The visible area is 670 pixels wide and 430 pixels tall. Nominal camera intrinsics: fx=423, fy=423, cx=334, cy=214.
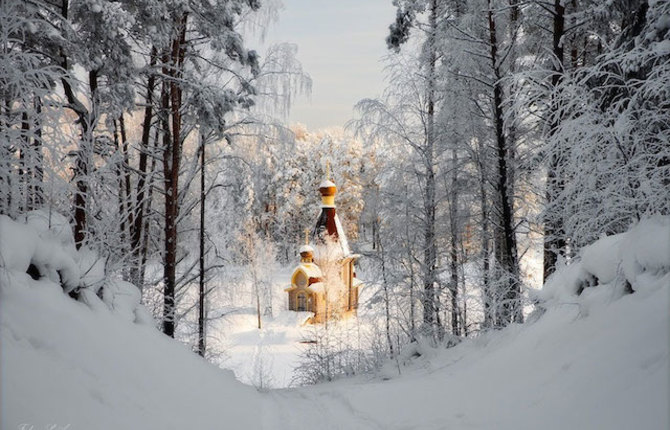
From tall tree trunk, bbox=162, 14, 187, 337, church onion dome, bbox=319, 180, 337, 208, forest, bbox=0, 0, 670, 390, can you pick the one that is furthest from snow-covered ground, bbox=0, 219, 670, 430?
church onion dome, bbox=319, 180, 337, 208

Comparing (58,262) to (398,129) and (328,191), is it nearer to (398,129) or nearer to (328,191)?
(398,129)

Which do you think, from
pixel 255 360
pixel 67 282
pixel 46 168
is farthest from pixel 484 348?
pixel 255 360

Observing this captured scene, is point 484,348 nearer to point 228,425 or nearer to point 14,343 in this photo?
point 228,425

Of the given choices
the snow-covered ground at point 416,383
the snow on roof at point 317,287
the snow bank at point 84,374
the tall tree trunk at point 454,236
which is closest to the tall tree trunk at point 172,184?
the snow-covered ground at point 416,383

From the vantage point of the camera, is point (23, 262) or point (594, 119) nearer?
point (23, 262)

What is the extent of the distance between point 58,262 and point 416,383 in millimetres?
4499

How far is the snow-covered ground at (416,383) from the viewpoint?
8.39 feet

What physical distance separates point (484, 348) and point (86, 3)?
736 cm

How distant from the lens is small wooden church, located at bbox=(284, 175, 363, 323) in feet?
72.8

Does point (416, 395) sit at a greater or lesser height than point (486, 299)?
lesser

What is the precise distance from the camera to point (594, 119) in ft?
14.6

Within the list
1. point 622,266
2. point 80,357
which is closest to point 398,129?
point 622,266

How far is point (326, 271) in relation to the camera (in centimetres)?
2167

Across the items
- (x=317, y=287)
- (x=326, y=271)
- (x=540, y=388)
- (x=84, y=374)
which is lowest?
(x=317, y=287)
